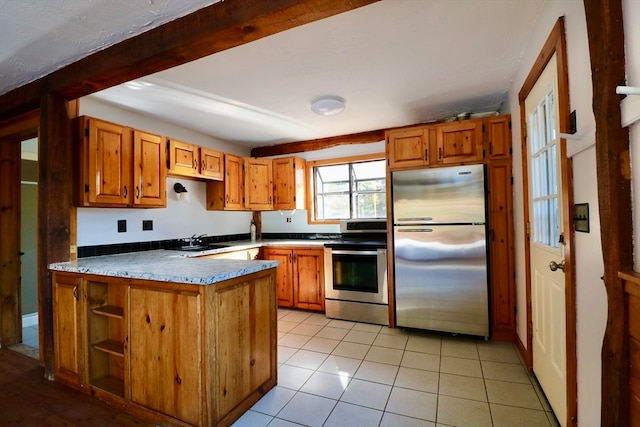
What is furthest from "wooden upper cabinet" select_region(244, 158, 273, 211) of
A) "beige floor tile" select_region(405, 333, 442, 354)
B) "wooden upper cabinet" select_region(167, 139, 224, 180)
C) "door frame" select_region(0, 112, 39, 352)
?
"beige floor tile" select_region(405, 333, 442, 354)

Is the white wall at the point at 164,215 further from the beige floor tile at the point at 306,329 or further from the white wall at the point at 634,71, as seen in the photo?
the white wall at the point at 634,71

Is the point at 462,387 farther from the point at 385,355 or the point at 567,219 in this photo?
the point at 567,219

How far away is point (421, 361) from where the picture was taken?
2396 millimetres

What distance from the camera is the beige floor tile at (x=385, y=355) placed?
2.41 m

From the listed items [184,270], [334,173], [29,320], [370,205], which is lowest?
[29,320]

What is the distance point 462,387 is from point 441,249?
1191 millimetres

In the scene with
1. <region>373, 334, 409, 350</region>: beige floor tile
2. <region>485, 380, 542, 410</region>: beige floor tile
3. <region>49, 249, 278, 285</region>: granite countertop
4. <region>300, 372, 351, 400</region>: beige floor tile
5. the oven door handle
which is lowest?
<region>373, 334, 409, 350</region>: beige floor tile

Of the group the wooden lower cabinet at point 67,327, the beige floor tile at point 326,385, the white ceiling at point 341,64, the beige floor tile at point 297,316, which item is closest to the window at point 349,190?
the white ceiling at point 341,64

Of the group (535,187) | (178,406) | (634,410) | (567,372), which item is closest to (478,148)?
(535,187)

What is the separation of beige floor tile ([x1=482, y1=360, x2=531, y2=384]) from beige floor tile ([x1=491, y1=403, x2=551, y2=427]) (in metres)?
0.35

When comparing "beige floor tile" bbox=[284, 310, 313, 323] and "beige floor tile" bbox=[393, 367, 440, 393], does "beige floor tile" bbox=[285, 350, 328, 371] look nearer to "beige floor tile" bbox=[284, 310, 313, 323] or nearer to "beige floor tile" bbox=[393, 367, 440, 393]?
"beige floor tile" bbox=[393, 367, 440, 393]

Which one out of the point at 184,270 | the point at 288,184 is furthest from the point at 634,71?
the point at 288,184

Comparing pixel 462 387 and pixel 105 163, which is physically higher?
pixel 105 163

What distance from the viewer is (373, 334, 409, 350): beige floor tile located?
2715 millimetres
